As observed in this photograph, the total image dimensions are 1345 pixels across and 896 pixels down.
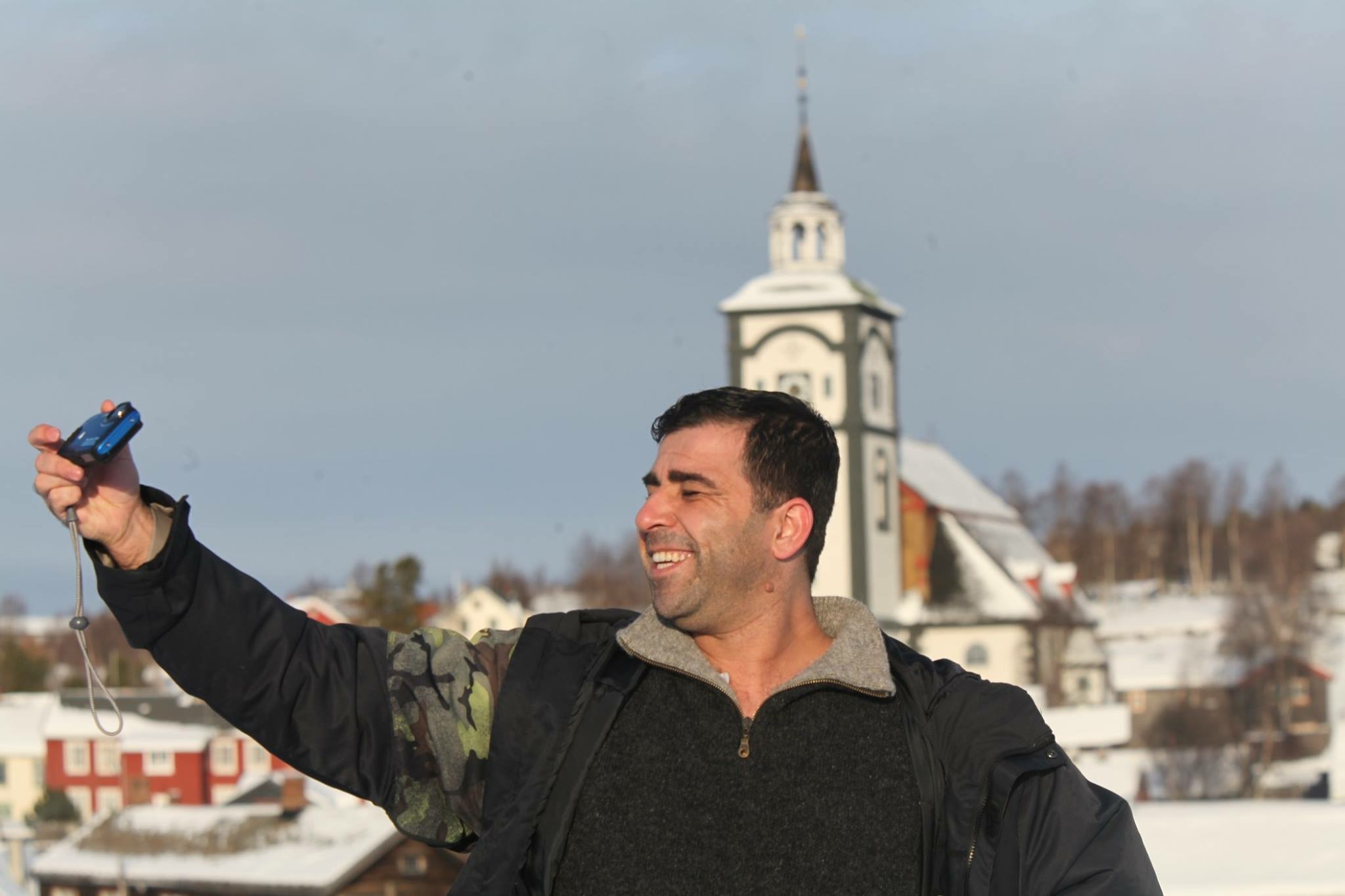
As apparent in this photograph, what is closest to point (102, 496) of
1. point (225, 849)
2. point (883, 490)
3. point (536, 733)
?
point (536, 733)

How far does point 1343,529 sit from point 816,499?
380ft

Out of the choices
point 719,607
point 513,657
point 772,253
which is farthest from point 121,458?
point 772,253

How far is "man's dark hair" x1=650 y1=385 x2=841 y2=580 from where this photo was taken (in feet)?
13.1

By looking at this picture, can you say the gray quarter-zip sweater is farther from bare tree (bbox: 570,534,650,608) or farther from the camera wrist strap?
bare tree (bbox: 570,534,650,608)

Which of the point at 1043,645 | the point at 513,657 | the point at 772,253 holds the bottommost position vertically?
the point at 1043,645

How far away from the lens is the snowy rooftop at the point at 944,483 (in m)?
59.7

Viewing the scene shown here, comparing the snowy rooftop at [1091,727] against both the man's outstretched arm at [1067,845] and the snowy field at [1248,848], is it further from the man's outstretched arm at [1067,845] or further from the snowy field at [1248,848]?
the man's outstretched arm at [1067,845]

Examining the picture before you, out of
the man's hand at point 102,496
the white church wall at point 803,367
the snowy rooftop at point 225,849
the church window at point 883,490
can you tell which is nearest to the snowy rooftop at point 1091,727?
the church window at point 883,490

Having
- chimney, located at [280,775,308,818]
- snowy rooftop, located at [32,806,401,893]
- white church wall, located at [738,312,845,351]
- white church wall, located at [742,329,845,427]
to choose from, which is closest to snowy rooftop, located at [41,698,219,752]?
white church wall, located at [742,329,845,427]

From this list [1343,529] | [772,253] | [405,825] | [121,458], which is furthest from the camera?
[1343,529]

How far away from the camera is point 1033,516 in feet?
411

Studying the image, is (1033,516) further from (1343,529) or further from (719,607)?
(719,607)

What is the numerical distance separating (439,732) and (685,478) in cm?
62

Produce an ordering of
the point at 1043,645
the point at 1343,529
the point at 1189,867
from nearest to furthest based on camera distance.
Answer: the point at 1189,867
the point at 1043,645
the point at 1343,529
